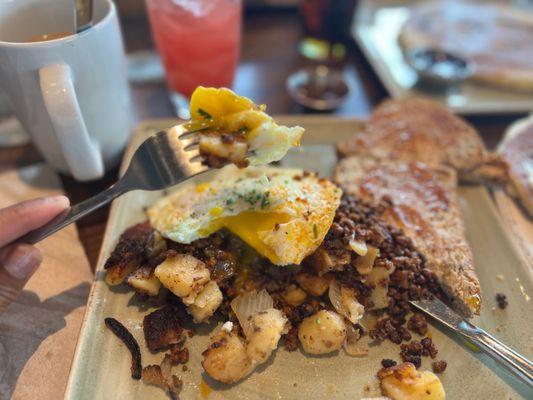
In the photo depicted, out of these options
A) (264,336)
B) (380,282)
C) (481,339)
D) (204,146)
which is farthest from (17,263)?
(481,339)

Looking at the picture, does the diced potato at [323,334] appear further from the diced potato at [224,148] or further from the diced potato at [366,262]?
the diced potato at [224,148]

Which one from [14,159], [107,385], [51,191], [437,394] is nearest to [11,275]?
[107,385]

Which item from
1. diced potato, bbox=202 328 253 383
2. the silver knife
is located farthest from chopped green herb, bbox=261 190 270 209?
the silver knife

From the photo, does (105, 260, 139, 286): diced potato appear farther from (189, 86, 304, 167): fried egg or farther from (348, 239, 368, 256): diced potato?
(348, 239, 368, 256): diced potato

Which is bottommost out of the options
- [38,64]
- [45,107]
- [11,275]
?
[11,275]

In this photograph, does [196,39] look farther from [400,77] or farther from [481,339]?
[481,339]

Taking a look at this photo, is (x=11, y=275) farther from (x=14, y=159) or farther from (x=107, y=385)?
(x=14, y=159)
